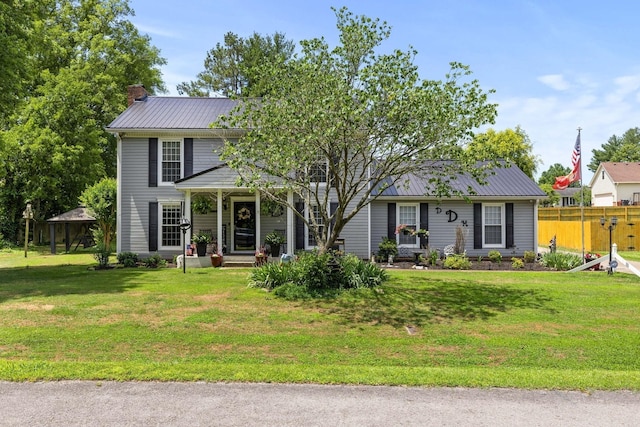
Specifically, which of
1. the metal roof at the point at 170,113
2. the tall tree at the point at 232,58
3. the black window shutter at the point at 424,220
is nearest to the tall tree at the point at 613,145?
the tall tree at the point at 232,58

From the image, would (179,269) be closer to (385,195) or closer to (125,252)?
(125,252)

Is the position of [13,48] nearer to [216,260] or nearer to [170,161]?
[170,161]

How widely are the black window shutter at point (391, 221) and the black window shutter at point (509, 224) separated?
447cm

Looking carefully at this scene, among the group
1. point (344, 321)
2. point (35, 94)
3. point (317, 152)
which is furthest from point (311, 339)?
point (35, 94)

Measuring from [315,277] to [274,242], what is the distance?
608cm

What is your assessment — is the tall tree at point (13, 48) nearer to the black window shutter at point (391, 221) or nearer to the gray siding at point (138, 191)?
the gray siding at point (138, 191)

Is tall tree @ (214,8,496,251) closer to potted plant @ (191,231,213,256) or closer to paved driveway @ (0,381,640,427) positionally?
paved driveway @ (0,381,640,427)

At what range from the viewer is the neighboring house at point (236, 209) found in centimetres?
1794

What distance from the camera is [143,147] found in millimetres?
18016

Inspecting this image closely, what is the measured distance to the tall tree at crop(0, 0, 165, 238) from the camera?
27.5 meters

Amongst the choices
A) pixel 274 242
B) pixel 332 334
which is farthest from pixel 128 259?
pixel 332 334

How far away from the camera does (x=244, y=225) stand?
1866 cm

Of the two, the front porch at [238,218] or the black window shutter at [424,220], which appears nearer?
the front porch at [238,218]

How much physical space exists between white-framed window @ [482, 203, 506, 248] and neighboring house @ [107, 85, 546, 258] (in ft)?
0.13
